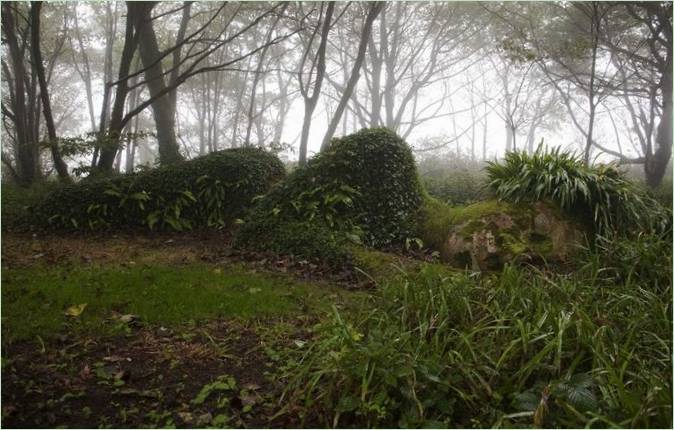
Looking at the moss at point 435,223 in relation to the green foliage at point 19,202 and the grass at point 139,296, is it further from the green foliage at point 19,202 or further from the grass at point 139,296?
the green foliage at point 19,202

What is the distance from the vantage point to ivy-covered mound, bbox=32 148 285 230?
605 centimetres

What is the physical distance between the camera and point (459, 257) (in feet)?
18.1

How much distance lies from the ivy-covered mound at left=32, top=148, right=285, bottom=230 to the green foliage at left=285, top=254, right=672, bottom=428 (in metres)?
4.13

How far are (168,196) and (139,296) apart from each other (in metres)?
3.07

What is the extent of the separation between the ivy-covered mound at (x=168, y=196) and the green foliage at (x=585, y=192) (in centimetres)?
392

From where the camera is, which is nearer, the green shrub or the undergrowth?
the undergrowth

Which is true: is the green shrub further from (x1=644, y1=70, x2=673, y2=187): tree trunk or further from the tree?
(x1=644, y1=70, x2=673, y2=187): tree trunk

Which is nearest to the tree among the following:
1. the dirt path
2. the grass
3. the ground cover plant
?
the ground cover plant

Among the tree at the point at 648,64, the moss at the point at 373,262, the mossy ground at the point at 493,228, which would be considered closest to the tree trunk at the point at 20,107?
the moss at the point at 373,262

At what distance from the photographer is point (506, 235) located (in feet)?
17.3

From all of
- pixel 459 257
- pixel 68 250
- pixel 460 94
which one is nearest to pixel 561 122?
pixel 460 94

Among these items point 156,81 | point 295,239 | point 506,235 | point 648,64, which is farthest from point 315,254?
point 648,64

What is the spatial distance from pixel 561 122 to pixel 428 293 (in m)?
15.1

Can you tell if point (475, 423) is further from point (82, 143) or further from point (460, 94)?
point (460, 94)
